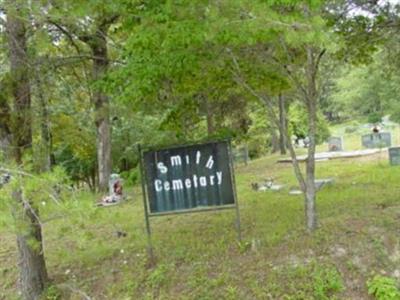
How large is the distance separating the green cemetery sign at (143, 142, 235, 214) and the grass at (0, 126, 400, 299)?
548mm

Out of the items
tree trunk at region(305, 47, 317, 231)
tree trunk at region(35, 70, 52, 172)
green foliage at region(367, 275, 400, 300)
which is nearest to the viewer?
green foliage at region(367, 275, 400, 300)

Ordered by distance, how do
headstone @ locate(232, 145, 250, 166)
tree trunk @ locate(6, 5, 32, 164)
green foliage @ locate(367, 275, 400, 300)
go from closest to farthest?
green foliage @ locate(367, 275, 400, 300) < tree trunk @ locate(6, 5, 32, 164) < headstone @ locate(232, 145, 250, 166)

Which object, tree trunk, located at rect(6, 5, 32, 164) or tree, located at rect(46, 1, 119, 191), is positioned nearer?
tree, located at rect(46, 1, 119, 191)

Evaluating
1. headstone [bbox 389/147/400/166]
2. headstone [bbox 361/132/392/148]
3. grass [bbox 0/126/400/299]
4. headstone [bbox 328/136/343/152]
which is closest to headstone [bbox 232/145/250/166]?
headstone [bbox 328/136/343/152]

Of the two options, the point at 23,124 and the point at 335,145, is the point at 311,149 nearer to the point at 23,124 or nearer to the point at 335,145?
the point at 23,124

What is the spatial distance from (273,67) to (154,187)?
1.76 metres

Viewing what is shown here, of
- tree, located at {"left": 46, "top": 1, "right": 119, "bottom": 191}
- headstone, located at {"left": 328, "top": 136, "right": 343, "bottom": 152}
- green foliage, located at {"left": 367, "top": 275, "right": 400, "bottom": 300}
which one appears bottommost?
green foliage, located at {"left": 367, "top": 275, "right": 400, "bottom": 300}

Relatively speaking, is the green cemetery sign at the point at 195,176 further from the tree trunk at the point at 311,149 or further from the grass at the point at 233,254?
the tree trunk at the point at 311,149

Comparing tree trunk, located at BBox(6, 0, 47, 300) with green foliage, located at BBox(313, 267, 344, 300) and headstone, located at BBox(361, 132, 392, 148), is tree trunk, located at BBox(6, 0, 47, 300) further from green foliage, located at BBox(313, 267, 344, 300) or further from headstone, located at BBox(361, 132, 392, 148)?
headstone, located at BBox(361, 132, 392, 148)

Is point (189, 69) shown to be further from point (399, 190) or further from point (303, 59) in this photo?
point (399, 190)

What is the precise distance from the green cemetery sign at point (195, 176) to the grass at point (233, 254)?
548 millimetres

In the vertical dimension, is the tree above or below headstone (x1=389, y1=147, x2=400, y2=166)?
above

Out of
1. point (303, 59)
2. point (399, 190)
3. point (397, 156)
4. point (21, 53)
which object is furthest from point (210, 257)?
point (397, 156)

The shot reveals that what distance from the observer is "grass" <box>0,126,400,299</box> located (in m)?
4.05
